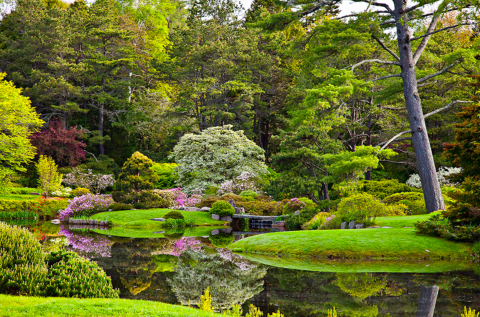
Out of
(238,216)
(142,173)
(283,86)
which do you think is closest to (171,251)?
(238,216)

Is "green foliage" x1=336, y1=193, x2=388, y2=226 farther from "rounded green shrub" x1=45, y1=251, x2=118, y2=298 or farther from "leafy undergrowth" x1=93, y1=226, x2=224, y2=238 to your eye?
"rounded green shrub" x1=45, y1=251, x2=118, y2=298

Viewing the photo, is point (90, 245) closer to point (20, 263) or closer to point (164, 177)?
point (20, 263)

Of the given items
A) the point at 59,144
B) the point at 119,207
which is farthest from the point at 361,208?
the point at 59,144

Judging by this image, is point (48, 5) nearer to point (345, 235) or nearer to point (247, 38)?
point (247, 38)

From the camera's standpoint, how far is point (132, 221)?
21.5 meters

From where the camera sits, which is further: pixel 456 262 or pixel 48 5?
pixel 48 5

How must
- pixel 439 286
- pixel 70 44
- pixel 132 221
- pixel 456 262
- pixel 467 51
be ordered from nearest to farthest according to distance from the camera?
pixel 439 286, pixel 456 262, pixel 467 51, pixel 132 221, pixel 70 44

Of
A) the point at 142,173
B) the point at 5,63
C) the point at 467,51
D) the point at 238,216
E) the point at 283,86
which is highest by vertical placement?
the point at 5,63

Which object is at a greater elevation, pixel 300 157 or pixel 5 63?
pixel 5 63

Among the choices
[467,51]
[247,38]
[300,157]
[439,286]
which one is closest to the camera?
[439,286]

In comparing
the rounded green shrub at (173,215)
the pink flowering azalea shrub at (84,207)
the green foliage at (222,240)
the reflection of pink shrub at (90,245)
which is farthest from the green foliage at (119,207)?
the green foliage at (222,240)

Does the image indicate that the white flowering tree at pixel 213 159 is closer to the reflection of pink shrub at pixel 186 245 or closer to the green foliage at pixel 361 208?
the reflection of pink shrub at pixel 186 245

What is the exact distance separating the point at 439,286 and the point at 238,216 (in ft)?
51.5

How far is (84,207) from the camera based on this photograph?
23.5 metres
